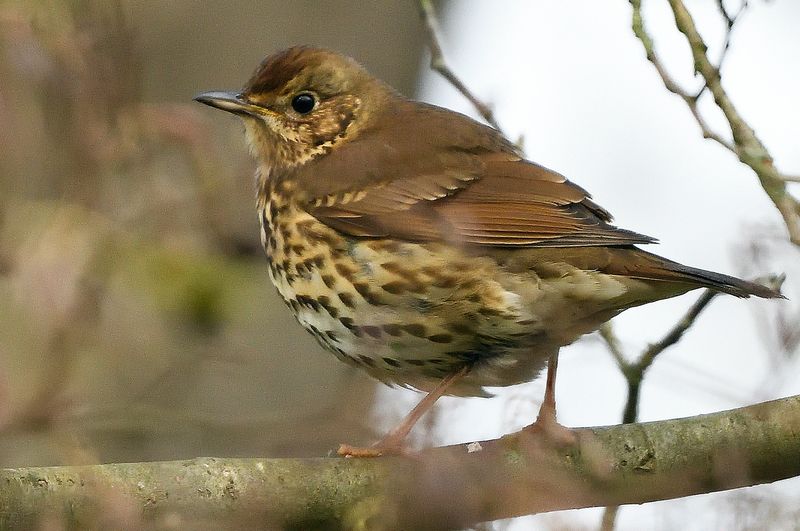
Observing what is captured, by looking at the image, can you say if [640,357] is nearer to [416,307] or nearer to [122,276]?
[416,307]

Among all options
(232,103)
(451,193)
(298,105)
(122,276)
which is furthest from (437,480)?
(122,276)

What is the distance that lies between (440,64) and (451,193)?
0.40 metres

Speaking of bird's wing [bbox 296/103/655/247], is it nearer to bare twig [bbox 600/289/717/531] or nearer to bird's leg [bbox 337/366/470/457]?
bare twig [bbox 600/289/717/531]

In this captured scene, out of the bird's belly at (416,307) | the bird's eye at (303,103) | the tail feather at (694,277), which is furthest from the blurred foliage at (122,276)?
the tail feather at (694,277)

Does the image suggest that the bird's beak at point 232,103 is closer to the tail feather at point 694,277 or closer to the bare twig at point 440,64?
the bare twig at point 440,64

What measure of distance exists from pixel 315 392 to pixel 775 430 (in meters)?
2.59

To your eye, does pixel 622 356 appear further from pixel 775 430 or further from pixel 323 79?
pixel 323 79

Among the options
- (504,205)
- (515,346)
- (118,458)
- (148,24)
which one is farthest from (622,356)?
(148,24)

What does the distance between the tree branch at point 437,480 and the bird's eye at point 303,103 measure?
→ 1.56 m

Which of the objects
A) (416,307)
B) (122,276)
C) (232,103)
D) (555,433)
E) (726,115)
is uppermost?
(726,115)

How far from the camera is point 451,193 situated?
377 cm

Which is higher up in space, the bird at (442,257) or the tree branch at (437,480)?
the bird at (442,257)

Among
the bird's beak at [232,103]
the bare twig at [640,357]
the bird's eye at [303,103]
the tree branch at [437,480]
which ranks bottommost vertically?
the tree branch at [437,480]

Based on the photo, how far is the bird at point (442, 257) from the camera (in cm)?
342
